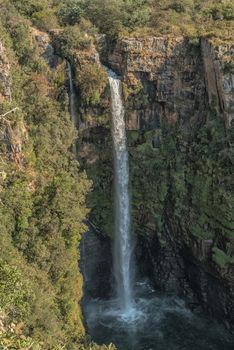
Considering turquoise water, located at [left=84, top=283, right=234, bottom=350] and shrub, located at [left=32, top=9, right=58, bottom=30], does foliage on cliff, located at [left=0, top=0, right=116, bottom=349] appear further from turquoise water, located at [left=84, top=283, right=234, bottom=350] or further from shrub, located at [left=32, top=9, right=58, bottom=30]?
turquoise water, located at [left=84, top=283, right=234, bottom=350]

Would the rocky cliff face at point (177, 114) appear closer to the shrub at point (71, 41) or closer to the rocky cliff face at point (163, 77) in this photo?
the rocky cliff face at point (163, 77)

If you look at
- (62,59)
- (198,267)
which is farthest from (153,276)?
(62,59)

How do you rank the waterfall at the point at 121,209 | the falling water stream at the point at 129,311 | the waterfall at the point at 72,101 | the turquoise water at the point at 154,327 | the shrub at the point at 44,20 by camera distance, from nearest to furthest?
the turquoise water at the point at 154,327 < the falling water stream at the point at 129,311 < the waterfall at the point at 72,101 < the waterfall at the point at 121,209 < the shrub at the point at 44,20

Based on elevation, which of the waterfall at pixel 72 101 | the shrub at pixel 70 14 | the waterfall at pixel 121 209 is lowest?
the waterfall at pixel 121 209

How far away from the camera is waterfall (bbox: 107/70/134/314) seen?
2567cm

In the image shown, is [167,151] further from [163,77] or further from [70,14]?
[70,14]

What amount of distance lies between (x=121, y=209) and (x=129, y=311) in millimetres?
5450

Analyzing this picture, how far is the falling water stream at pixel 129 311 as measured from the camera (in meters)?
23.0

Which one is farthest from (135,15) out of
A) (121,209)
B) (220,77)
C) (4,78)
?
(121,209)

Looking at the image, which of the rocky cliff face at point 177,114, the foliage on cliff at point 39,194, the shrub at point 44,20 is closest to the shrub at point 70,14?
the shrub at point 44,20

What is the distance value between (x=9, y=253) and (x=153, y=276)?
11.3 metres

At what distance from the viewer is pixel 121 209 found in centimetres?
2628

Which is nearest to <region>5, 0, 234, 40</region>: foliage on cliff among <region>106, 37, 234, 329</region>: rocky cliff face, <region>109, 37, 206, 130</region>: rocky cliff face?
<region>109, 37, 206, 130</region>: rocky cliff face

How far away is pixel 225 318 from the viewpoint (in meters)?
24.0
